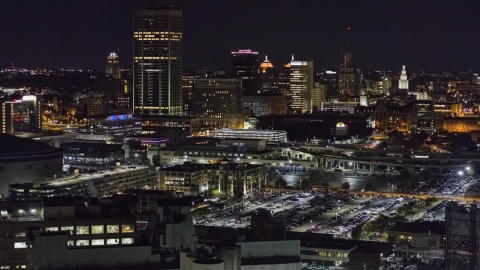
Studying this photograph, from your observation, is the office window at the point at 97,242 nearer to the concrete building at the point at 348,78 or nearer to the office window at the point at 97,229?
the office window at the point at 97,229

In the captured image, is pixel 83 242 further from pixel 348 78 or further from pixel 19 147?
pixel 348 78

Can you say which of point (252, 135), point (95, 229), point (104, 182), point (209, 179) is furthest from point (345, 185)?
point (95, 229)

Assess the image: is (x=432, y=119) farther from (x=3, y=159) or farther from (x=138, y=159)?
(x=3, y=159)

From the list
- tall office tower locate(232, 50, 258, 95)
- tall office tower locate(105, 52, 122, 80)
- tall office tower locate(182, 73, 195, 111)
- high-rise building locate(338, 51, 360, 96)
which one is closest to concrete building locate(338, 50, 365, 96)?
high-rise building locate(338, 51, 360, 96)

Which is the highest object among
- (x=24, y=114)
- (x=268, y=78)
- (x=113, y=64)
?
(x=113, y=64)

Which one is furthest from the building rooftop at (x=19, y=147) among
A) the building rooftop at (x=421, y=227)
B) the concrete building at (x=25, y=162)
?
the building rooftop at (x=421, y=227)

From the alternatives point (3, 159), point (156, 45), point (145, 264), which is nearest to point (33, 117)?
point (156, 45)
